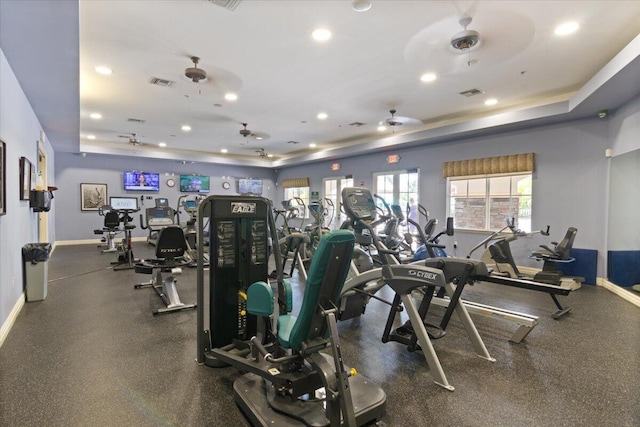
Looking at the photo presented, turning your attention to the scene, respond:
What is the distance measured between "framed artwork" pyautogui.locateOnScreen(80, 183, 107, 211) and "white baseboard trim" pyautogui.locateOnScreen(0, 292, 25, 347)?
23.2ft

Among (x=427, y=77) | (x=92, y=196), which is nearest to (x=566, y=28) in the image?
(x=427, y=77)

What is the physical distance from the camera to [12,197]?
3693 mm

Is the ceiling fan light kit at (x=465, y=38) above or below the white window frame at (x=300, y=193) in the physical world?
above

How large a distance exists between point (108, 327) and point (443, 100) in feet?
19.9

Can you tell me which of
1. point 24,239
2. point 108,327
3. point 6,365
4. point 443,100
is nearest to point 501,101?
point 443,100

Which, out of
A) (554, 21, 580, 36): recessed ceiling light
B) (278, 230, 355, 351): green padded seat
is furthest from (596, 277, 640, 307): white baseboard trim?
(278, 230, 355, 351): green padded seat

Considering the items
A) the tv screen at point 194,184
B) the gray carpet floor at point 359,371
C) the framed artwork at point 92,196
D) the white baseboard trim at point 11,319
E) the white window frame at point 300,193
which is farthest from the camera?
the white window frame at point 300,193

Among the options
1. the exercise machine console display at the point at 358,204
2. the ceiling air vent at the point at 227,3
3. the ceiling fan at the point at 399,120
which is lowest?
the exercise machine console display at the point at 358,204

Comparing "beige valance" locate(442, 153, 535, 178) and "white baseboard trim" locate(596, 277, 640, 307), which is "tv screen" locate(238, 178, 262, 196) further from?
"white baseboard trim" locate(596, 277, 640, 307)

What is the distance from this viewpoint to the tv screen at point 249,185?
13.0 m

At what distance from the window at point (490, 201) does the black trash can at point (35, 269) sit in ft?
25.1

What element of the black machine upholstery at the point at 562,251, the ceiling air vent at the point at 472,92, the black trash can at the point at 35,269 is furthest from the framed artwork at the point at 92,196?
the black machine upholstery at the point at 562,251

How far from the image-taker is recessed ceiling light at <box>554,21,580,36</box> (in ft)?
10.9

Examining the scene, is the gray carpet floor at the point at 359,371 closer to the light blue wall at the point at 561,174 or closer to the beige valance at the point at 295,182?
the light blue wall at the point at 561,174
